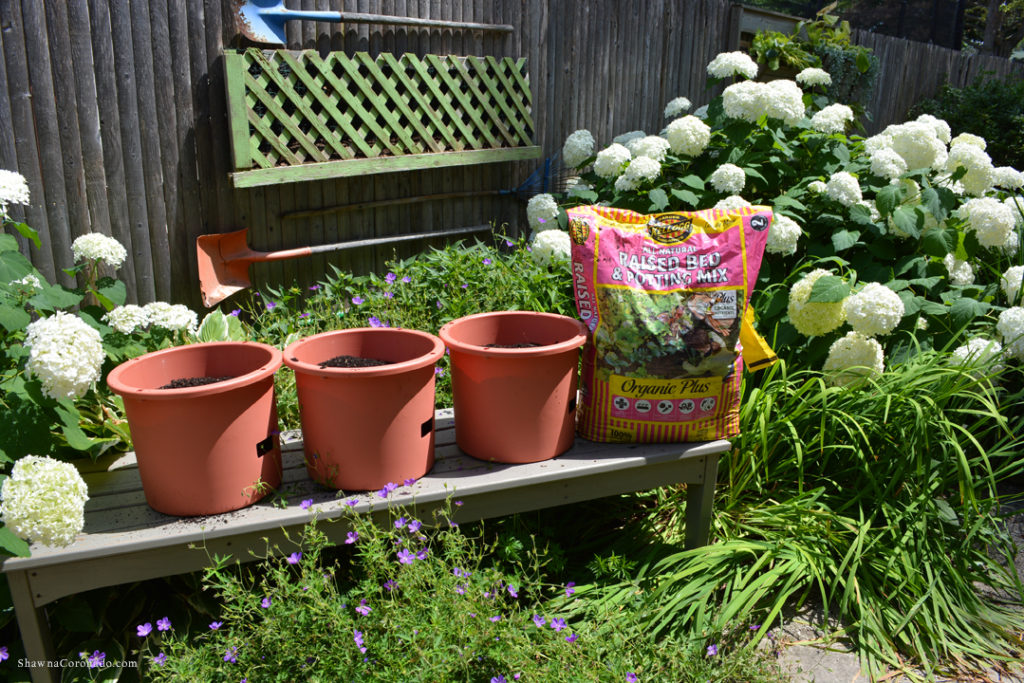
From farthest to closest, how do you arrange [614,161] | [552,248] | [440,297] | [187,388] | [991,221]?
[614,161]
[440,297]
[552,248]
[991,221]
[187,388]

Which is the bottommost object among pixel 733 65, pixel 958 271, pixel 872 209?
pixel 958 271

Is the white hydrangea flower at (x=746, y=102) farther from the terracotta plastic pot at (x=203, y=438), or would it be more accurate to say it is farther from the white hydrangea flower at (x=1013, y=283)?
the terracotta plastic pot at (x=203, y=438)

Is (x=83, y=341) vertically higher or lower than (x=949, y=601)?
higher

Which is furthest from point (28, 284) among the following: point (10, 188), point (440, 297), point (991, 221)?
point (991, 221)

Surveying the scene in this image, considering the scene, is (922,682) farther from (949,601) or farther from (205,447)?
(205,447)

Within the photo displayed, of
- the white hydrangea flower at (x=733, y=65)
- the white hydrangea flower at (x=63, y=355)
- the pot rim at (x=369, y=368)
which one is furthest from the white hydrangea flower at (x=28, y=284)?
the white hydrangea flower at (x=733, y=65)

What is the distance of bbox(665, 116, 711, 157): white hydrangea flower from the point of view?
3230 mm

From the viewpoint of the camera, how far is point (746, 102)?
3.12 meters

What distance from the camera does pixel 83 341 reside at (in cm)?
167

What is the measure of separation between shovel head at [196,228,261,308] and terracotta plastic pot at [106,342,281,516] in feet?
5.80

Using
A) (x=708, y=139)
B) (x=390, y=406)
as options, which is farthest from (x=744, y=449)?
(x=708, y=139)

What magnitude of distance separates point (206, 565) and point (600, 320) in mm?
1169

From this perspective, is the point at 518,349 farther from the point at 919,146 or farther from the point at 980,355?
the point at 919,146

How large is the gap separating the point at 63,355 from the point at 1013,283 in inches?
120
